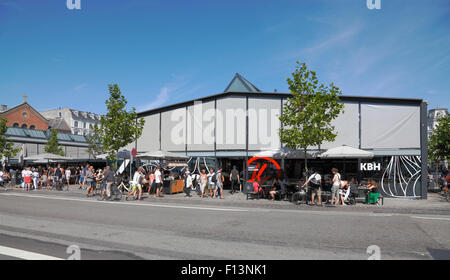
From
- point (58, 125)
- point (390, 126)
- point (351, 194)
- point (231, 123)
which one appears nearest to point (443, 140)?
point (390, 126)

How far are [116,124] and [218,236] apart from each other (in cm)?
1462

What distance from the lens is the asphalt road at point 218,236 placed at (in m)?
5.77

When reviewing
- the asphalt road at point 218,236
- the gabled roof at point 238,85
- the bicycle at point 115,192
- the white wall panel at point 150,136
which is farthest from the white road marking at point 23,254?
the gabled roof at point 238,85

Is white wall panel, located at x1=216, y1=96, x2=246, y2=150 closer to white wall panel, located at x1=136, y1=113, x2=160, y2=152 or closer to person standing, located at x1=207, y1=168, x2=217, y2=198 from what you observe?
person standing, located at x1=207, y1=168, x2=217, y2=198

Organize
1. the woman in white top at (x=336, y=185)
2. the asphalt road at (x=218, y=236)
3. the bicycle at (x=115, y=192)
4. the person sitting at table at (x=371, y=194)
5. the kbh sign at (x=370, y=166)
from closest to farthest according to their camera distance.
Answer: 1. the asphalt road at (x=218, y=236)
2. the woman in white top at (x=336, y=185)
3. the person sitting at table at (x=371, y=194)
4. the bicycle at (x=115, y=192)
5. the kbh sign at (x=370, y=166)

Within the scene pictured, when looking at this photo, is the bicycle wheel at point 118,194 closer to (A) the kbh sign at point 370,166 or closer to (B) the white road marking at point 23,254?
(B) the white road marking at point 23,254

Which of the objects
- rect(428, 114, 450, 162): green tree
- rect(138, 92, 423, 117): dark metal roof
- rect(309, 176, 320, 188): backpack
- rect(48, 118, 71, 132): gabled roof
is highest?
rect(48, 118, 71, 132): gabled roof

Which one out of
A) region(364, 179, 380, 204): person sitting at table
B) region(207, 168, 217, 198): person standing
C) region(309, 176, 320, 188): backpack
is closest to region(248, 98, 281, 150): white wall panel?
region(207, 168, 217, 198): person standing

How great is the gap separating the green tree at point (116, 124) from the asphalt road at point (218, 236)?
9.45 metres

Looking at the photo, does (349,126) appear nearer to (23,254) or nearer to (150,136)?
(150,136)

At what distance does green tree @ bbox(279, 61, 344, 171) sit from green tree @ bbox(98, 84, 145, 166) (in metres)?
10.7

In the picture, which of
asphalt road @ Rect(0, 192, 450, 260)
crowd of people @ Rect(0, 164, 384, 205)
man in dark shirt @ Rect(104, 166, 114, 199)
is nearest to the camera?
asphalt road @ Rect(0, 192, 450, 260)

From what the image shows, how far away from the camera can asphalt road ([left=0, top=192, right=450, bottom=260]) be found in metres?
5.77
